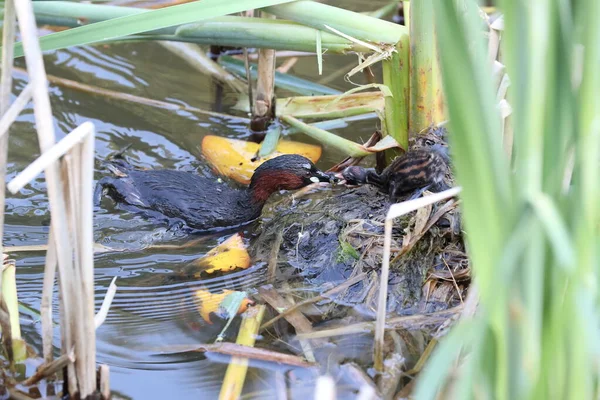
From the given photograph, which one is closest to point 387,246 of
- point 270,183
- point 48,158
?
point 48,158

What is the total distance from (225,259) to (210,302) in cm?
48

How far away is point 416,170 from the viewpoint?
383 cm

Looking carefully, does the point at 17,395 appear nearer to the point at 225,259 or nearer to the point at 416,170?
the point at 225,259

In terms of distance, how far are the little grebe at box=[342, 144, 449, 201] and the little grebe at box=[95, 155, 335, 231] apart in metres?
0.67

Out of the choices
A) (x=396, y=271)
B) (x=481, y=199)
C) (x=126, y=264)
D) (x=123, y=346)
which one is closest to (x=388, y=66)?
(x=396, y=271)

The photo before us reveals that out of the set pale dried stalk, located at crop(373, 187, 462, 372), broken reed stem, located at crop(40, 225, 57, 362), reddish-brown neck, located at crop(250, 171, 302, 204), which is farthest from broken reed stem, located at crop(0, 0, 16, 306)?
reddish-brown neck, located at crop(250, 171, 302, 204)

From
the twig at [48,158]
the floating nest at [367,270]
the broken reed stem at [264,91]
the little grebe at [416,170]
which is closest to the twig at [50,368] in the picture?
the twig at [48,158]

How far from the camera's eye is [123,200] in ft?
15.6

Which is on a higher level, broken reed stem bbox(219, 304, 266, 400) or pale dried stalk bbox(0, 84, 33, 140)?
pale dried stalk bbox(0, 84, 33, 140)

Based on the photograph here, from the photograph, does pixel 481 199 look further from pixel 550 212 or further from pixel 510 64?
pixel 510 64

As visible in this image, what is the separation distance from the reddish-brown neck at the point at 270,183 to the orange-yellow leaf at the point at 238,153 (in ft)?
0.93

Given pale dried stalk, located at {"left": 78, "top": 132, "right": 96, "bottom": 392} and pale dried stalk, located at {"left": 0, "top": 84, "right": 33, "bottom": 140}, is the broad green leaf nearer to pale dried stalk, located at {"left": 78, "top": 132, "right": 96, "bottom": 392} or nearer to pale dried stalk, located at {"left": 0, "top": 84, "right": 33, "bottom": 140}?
pale dried stalk, located at {"left": 0, "top": 84, "right": 33, "bottom": 140}

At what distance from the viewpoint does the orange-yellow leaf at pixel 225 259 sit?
151 inches

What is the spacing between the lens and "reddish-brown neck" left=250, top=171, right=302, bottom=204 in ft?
15.4
